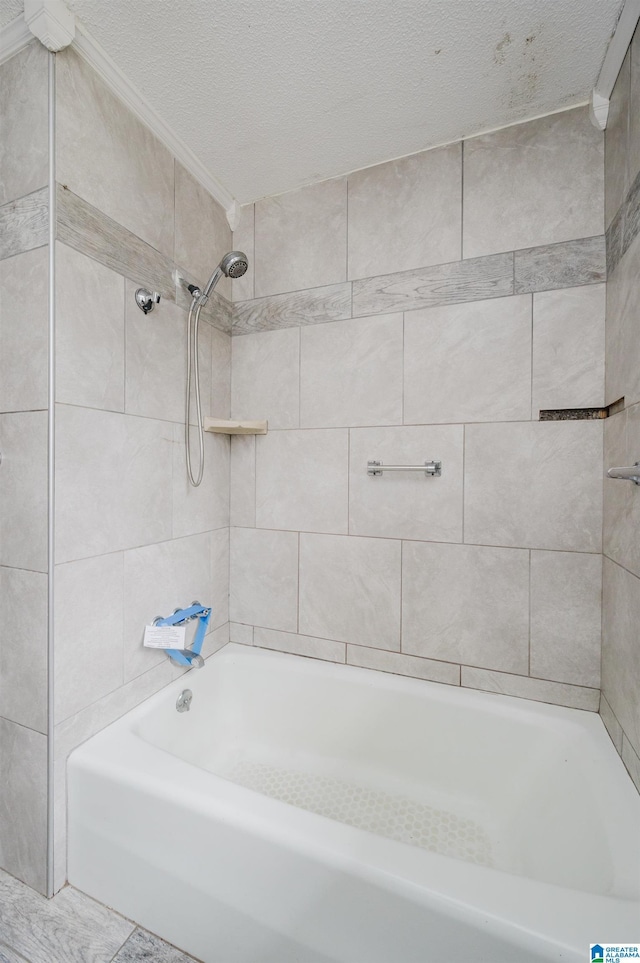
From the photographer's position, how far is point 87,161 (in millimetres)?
1228

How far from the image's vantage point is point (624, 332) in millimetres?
1186

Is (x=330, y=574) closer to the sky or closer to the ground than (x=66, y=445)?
closer to the ground

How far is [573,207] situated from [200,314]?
1.38 m

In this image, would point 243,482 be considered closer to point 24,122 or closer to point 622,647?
point 24,122

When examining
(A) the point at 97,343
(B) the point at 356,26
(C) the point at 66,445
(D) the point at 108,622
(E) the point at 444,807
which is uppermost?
(B) the point at 356,26

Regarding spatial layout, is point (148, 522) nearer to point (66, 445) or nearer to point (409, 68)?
point (66, 445)

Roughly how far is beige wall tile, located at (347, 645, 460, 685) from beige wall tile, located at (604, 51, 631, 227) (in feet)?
5.28

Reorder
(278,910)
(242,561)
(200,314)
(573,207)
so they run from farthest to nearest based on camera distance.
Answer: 1. (242,561)
2. (200,314)
3. (573,207)
4. (278,910)

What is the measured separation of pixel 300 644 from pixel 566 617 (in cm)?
102

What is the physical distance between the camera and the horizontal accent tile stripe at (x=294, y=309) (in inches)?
67.4

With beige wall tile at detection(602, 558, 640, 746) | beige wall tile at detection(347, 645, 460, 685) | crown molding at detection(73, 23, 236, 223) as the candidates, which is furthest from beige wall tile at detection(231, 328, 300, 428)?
beige wall tile at detection(602, 558, 640, 746)

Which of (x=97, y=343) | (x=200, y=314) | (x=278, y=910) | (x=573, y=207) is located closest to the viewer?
(x=278, y=910)

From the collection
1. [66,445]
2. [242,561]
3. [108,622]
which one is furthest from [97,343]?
[242,561]

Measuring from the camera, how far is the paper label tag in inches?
56.7
